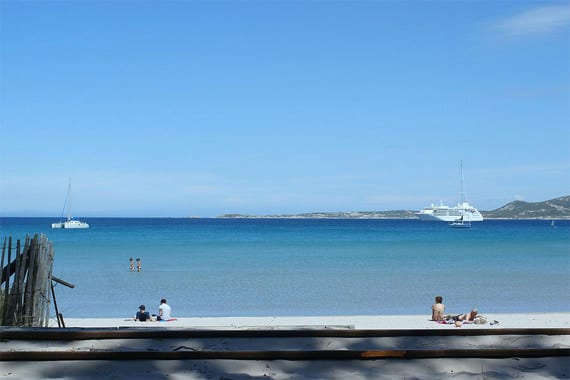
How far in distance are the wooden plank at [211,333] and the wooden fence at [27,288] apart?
5174mm

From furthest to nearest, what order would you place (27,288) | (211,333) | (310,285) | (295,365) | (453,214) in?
1. (453,214)
2. (310,285)
3. (27,288)
4. (211,333)
5. (295,365)

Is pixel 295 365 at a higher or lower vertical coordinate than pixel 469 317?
higher

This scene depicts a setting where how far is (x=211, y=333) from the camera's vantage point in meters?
5.17

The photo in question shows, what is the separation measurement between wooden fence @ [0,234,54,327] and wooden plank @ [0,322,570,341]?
517 centimetres

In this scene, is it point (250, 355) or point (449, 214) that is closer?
point (250, 355)

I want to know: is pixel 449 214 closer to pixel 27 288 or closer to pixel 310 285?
pixel 310 285

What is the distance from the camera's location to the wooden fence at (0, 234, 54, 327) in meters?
9.98

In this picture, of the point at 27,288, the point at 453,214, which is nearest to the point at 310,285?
the point at 27,288

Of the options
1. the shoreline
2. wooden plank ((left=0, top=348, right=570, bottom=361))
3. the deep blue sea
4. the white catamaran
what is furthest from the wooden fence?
the white catamaran

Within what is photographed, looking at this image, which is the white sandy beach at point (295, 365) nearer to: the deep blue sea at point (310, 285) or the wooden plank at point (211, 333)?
the wooden plank at point (211, 333)

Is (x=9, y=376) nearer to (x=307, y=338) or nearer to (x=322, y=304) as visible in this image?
(x=307, y=338)

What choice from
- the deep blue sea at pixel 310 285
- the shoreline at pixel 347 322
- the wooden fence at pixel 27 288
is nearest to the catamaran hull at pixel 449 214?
the deep blue sea at pixel 310 285

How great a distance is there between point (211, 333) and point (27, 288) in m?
5.90

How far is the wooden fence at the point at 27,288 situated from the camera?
998cm
